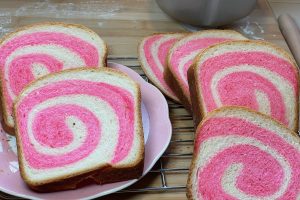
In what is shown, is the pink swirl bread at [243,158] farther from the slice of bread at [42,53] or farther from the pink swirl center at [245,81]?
the slice of bread at [42,53]

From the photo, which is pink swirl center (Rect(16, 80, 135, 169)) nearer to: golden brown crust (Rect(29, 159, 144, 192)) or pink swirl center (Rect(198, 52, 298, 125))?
golden brown crust (Rect(29, 159, 144, 192))

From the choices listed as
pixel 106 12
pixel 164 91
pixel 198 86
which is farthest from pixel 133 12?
pixel 198 86

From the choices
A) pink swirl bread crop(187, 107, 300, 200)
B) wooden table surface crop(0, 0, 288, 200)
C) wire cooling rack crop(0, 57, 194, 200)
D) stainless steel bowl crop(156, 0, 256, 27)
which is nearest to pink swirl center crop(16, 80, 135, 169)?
wire cooling rack crop(0, 57, 194, 200)

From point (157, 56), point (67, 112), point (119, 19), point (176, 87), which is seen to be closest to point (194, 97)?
point (176, 87)

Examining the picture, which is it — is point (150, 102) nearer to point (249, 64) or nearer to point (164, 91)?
point (164, 91)

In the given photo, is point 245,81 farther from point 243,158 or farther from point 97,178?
point 97,178

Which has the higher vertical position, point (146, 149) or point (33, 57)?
point (33, 57)
